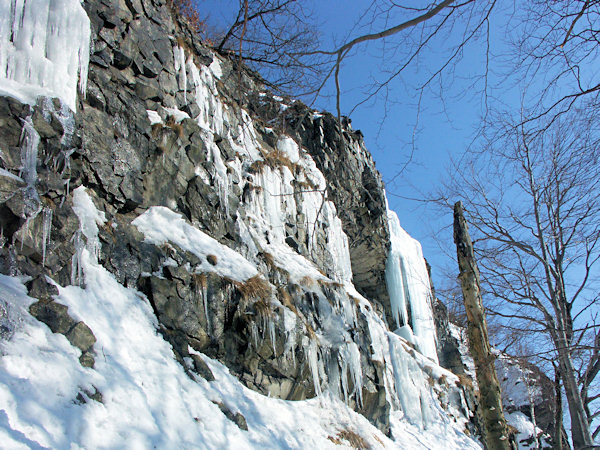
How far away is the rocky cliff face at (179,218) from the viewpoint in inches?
179

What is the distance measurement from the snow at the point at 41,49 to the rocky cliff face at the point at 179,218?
0.03 m

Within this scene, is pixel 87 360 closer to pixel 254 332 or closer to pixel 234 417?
pixel 234 417

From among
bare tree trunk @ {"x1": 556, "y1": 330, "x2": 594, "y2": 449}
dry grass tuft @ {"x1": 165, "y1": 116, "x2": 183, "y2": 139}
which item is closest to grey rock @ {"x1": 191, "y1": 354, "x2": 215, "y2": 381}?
dry grass tuft @ {"x1": 165, "y1": 116, "x2": 183, "y2": 139}

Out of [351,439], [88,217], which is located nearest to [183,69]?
[88,217]

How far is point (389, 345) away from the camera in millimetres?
10609

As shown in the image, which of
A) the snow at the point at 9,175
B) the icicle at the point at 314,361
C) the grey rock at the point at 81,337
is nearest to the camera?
the grey rock at the point at 81,337

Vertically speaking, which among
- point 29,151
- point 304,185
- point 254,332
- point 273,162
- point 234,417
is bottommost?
point 234,417

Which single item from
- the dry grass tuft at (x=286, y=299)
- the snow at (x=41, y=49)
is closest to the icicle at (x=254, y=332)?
the dry grass tuft at (x=286, y=299)

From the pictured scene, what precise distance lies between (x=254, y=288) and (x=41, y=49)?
13.7 ft

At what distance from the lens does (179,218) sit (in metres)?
6.76

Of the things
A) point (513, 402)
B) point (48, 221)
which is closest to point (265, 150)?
point (48, 221)

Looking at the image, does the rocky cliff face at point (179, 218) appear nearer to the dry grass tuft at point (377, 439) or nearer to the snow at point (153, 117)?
the snow at point (153, 117)

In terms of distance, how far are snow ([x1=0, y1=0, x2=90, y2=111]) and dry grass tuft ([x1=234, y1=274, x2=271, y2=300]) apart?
10.8ft

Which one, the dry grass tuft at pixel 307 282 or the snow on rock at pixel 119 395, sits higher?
the dry grass tuft at pixel 307 282
